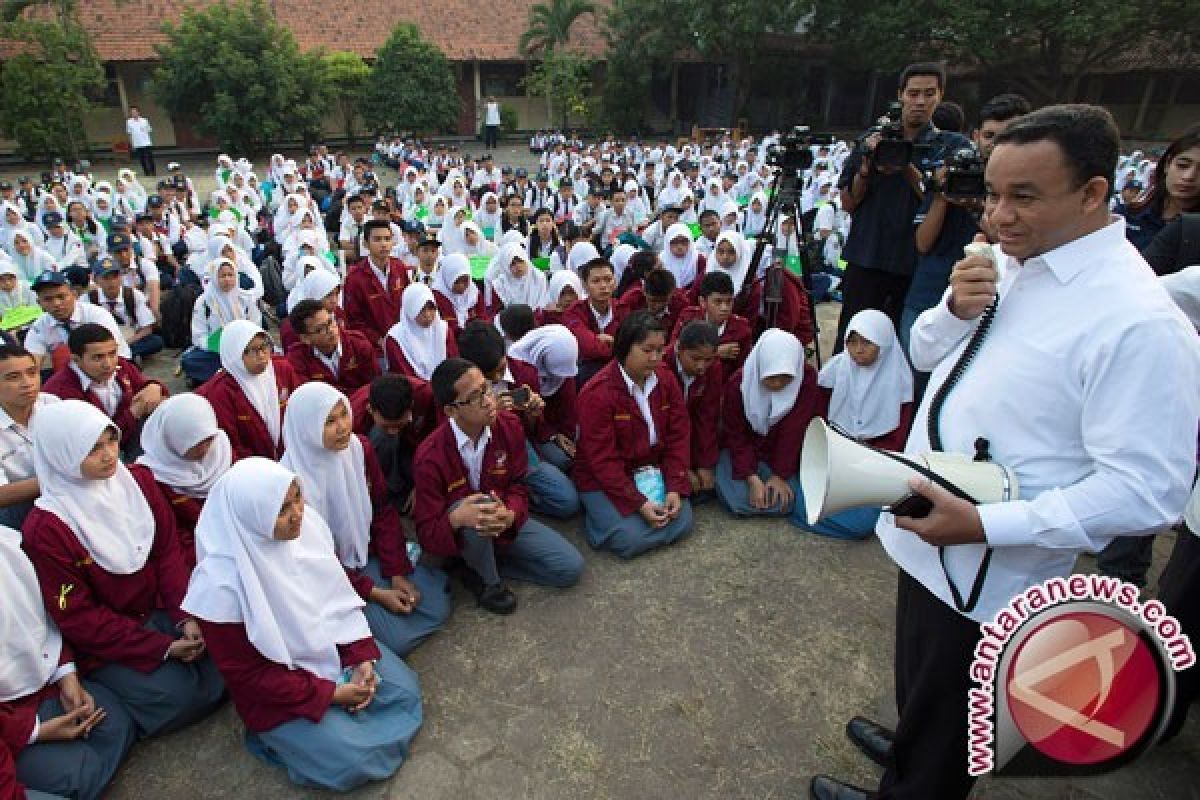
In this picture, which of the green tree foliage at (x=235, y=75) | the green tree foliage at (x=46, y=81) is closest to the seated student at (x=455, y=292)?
the green tree foliage at (x=235, y=75)

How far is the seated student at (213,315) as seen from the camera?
17.0 feet

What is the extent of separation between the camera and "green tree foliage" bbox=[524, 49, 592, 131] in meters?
21.9

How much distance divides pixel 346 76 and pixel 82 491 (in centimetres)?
2180

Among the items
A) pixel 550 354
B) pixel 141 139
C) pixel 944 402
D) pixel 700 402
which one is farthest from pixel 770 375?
pixel 141 139

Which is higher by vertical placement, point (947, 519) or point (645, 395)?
point (947, 519)

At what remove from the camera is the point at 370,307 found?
17.7ft

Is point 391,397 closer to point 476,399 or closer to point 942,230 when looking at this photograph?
point 476,399

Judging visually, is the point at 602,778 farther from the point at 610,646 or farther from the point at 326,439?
the point at 326,439

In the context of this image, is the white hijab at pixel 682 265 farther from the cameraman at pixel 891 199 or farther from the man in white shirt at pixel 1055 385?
the man in white shirt at pixel 1055 385

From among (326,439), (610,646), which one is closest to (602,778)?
(610,646)

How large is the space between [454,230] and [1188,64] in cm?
2244

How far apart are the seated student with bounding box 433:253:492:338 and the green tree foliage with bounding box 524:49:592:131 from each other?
18794 mm

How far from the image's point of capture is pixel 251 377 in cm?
343

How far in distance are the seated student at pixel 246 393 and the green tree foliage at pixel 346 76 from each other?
65.4ft
